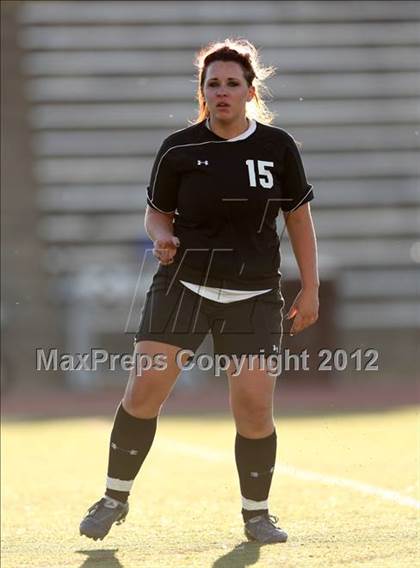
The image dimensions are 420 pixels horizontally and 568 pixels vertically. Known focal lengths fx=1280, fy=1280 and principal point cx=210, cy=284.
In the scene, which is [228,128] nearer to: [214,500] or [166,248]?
[166,248]

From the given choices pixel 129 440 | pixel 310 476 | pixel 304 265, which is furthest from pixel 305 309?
pixel 310 476

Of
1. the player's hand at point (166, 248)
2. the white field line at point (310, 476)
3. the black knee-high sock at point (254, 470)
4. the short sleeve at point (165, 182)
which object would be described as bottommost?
the white field line at point (310, 476)

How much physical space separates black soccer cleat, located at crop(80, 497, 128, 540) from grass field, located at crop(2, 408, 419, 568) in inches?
2.8

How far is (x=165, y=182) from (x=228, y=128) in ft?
0.89

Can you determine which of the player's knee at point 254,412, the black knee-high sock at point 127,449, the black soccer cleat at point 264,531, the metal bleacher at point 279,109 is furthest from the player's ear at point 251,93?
the metal bleacher at point 279,109

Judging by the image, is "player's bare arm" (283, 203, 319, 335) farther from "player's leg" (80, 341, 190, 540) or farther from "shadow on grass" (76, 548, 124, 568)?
"shadow on grass" (76, 548, 124, 568)

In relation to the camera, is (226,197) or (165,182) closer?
(226,197)

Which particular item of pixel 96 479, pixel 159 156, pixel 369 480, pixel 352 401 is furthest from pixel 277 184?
pixel 352 401

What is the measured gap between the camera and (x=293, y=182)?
4.25m

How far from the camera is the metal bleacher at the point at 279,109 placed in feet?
56.9

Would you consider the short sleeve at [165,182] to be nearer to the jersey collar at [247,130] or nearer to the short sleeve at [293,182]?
the jersey collar at [247,130]

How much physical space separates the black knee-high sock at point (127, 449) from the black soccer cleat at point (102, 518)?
27mm

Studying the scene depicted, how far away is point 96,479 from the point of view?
654cm

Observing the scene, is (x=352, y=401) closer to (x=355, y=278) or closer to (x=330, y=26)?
(x=355, y=278)
